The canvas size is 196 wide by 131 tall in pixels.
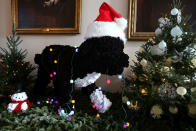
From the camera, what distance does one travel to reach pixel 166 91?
2.56 feet

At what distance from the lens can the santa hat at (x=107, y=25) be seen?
2.55 feet

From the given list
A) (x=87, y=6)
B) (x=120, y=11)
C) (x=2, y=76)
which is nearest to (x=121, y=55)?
(x=120, y=11)

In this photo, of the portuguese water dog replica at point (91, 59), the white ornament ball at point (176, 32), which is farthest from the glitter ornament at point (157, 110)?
the white ornament ball at point (176, 32)

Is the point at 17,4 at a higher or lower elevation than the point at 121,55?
higher

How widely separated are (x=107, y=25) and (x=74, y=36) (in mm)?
601

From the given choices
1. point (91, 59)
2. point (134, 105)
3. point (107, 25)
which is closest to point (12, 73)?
point (91, 59)

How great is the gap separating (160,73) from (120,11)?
2.26ft

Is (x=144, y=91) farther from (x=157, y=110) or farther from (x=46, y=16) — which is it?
(x=46, y=16)

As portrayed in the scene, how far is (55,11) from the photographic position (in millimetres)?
1313

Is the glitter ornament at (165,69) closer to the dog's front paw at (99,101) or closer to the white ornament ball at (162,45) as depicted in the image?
the white ornament ball at (162,45)

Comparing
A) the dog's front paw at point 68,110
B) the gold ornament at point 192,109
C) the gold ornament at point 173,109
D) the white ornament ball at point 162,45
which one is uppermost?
the white ornament ball at point 162,45

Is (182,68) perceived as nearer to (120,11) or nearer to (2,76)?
(120,11)

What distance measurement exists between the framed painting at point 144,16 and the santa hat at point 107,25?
14.3 inches

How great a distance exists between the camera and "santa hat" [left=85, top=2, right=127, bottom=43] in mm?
776
